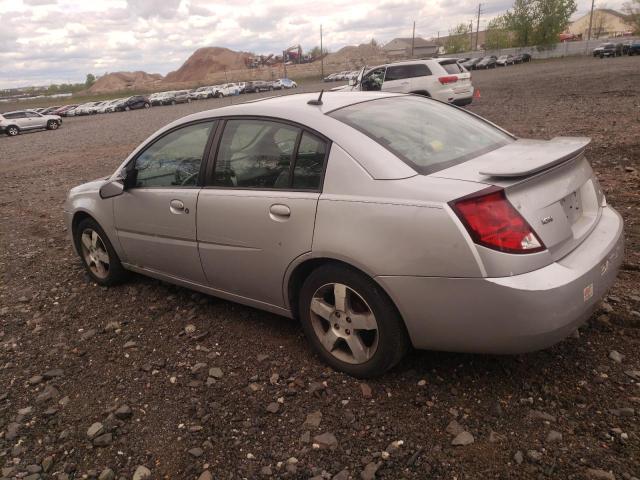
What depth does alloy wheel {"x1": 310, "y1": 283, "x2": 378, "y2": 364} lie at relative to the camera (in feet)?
9.00

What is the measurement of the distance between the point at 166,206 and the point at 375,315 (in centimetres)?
188

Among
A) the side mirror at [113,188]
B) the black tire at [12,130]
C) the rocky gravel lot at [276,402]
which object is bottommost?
the black tire at [12,130]

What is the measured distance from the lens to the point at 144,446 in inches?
102

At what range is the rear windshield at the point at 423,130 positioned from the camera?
280 cm

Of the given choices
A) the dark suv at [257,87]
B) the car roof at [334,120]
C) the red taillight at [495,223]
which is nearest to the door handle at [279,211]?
the car roof at [334,120]

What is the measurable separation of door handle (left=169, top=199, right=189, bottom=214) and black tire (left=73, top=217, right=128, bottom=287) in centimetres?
114

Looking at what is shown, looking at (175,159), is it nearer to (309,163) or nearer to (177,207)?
(177,207)

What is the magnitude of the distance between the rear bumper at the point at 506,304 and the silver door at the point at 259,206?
69 centimetres

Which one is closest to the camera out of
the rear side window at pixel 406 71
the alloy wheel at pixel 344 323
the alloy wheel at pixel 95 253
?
the alloy wheel at pixel 344 323

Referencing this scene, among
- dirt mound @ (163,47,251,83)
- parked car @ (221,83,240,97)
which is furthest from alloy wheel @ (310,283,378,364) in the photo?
dirt mound @ (163,47,251,83)

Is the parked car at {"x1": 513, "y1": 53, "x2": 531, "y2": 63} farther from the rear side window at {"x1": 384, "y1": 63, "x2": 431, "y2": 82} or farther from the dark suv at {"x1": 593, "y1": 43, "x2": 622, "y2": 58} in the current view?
the rear side window at {"x1": 384, "y1": 63, "x2": 431, "y2": 82}

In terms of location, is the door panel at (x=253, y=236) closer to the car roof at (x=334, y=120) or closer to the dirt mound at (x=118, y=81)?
the car roof at (x=334, y=120)

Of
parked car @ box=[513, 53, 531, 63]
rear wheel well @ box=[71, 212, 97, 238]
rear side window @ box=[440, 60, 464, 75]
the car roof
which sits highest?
parked car @ box=[513, 53, 531, 63]

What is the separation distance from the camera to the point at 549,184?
2.52m
